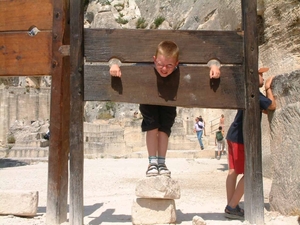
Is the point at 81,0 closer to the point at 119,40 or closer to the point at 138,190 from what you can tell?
the point at 119,40

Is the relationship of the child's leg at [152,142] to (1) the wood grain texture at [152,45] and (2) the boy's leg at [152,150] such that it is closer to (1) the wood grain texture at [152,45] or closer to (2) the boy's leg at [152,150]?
(2) the boy's leg at [152,150]

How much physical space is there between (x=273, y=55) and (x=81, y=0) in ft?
14.6

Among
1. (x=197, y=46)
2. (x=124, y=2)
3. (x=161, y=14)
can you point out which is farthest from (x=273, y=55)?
(x=124, y=2)

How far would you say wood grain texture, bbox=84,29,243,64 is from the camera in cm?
358

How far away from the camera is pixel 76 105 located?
3.54m

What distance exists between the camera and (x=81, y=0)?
3.63m

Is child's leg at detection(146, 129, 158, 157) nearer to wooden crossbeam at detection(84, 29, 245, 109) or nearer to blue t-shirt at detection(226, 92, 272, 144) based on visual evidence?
wooden crossbeam at detection(84, 29, 245, 109)

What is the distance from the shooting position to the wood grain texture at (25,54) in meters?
3.82

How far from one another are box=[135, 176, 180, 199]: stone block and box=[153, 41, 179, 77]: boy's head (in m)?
0.93

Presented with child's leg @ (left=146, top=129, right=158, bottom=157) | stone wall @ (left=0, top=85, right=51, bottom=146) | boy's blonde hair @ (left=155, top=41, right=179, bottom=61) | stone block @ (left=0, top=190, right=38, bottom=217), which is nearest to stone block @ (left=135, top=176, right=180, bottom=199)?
child's leg @ (left=146, top=129, right=158, bottom=157)

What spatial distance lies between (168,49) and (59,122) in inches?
48.1

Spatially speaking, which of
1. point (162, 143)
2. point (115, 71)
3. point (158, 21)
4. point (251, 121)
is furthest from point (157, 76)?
point (158, 21)

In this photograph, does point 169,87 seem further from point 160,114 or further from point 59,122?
point 59,122

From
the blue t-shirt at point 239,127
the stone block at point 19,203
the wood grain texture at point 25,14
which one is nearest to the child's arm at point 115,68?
the wood grain texture at point 25,14
